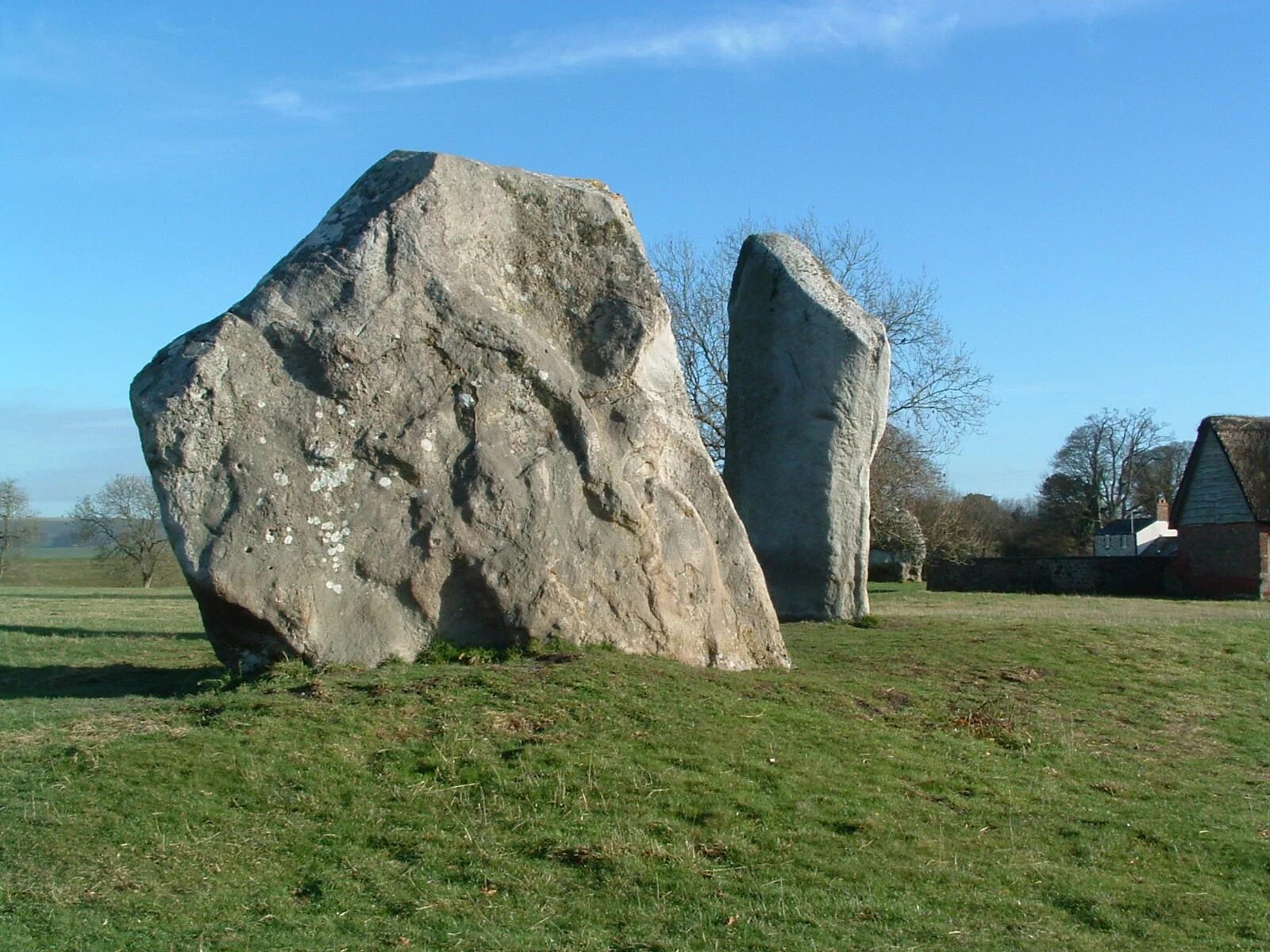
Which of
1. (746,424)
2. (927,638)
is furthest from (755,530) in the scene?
(927,638)

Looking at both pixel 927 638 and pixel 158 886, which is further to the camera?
pixel 927 638

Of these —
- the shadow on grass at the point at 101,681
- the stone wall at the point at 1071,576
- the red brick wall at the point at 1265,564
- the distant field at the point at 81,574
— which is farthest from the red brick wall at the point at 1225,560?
the distant field at the point at 81,574

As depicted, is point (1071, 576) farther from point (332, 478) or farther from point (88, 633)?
point (332, 478)

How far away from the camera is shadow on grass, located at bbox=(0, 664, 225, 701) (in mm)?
10719

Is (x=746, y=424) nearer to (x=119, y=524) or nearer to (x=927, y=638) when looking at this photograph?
(x=927, y=638)

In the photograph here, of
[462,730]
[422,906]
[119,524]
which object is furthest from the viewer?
[119,524]

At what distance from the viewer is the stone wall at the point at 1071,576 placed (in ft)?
117

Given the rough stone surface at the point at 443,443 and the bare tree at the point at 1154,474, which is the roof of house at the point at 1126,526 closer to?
the bare tree at the point at 1154,474

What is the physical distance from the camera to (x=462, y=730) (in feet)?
28.1

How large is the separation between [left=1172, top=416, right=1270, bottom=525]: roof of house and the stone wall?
2.31 metres

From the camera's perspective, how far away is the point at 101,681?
1169 cm

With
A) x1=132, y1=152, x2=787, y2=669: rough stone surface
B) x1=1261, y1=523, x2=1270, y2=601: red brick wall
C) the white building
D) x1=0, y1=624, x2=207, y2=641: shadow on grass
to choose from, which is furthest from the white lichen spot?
the white building

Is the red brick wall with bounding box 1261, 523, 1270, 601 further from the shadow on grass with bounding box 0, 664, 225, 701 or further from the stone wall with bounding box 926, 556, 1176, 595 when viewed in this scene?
the shadow on grass with bounding box 0, 664, 225, 701

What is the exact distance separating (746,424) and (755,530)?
1609 mm
